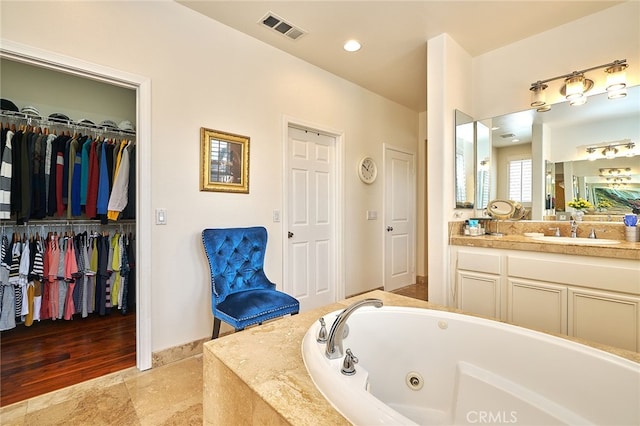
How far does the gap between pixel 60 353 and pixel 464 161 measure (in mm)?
3604

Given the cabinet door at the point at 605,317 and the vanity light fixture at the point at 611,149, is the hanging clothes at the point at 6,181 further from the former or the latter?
the vanity light fixture at the point at 611,149

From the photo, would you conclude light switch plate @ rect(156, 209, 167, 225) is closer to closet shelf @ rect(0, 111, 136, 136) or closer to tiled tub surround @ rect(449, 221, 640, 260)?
closet shelf @ rect(0, 111, 136, 136)

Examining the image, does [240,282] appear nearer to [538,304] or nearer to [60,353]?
[60,353]

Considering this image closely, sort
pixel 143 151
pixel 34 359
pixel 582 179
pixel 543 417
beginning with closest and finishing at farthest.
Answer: pixel 543 417 < pixel 143 151 < pixel 34 359 < pixel 582 179

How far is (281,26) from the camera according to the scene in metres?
2.40

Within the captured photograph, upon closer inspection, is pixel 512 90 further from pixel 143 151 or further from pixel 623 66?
pixel 143 151

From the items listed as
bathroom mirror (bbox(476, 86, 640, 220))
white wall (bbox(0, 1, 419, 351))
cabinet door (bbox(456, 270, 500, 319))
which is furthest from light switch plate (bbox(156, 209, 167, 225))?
bathroom mirror (bbox(476, 86, 640, 220))

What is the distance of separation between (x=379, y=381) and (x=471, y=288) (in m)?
1.27

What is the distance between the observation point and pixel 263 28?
95.8 inches

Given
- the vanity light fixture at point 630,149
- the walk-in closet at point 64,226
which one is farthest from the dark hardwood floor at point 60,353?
the vanity light fixture at point 630,149

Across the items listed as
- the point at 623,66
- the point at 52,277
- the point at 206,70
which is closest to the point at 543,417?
the point at 623,66

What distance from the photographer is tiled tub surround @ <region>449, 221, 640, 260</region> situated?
172cm

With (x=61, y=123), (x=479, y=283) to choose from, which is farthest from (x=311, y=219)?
(x=61, y=123)

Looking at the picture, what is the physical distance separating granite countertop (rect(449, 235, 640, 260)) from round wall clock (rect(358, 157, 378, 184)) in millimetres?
1424
